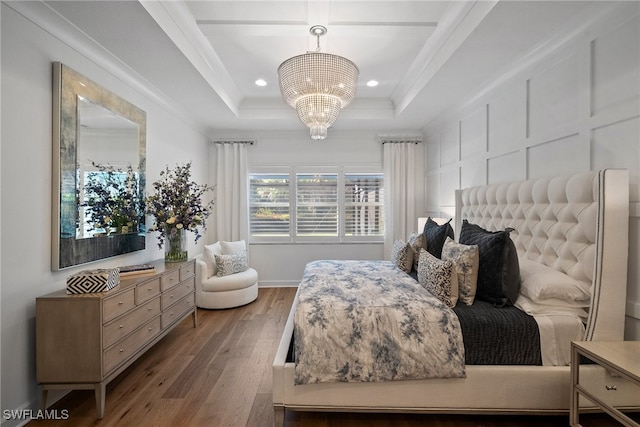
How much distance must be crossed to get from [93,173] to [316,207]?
3.17 meters

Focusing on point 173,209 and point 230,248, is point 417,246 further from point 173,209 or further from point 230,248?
Answer: point 230,248

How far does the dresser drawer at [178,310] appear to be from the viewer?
2.58 meters

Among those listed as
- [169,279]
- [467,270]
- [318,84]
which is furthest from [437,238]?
[169,279]

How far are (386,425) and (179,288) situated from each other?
7.04 ft

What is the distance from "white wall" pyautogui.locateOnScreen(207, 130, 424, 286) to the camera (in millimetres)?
4824

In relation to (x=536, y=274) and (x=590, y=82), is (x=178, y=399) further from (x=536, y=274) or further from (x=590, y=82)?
(x=590, y=82)

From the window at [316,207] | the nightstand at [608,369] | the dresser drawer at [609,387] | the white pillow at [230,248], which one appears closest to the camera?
the nightstand at [608,369]

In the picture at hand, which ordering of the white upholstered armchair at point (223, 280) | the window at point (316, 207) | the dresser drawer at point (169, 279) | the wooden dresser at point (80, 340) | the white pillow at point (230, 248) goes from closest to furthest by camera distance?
the wooden dresser at point (80, 340)
the dresser drawer at point (169, 279)
the white upholstered armchair at point (223, 280)
the white pillow at point (230, 248)
the window at point (316, 207)

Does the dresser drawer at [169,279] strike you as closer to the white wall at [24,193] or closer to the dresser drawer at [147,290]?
the dresser drawer at [147,290]

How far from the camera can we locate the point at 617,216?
66.0 inches

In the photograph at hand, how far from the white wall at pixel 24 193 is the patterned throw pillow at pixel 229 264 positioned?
180 cm

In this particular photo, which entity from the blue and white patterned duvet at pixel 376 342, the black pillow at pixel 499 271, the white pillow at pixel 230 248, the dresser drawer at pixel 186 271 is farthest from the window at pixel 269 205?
the black pillow at pixel 499 271

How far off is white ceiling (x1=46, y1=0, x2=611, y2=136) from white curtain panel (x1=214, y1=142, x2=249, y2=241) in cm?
112

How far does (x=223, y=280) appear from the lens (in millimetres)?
3732
